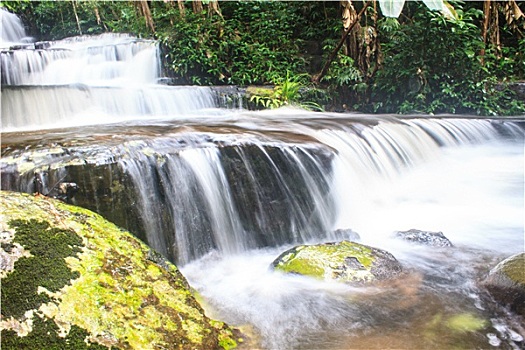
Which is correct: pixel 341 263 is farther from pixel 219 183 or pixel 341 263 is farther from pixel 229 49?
pixel 229 49

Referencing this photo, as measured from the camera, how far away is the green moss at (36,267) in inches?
71.9

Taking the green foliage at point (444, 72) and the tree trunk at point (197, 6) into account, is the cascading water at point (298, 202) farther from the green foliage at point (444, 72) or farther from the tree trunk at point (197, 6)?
the tree trunk at point (197, 6)

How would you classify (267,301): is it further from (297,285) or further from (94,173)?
(94,173)

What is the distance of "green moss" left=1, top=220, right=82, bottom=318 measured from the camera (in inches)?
71.9

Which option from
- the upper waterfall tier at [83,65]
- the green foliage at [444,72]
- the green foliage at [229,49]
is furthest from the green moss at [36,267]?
the green foliage at [444,72]

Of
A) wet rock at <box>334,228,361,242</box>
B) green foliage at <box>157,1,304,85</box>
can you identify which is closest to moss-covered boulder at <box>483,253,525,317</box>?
wet rock at <box>334,228,361,242</box>

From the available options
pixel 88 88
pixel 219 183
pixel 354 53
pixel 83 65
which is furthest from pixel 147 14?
pixel 219 183

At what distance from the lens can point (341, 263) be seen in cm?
350

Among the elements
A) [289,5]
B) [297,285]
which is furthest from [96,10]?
[297,285]

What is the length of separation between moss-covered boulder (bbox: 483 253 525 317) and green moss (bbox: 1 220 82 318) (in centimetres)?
285

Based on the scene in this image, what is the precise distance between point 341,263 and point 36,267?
2347 millimetres

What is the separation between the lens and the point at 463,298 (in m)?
3.16

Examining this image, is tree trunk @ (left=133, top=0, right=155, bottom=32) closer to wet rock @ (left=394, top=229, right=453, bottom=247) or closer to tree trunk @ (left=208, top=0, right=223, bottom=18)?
tree trunk @ (left=208, top=0, right=223, bottom=18)

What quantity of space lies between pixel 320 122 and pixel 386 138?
1155mm
